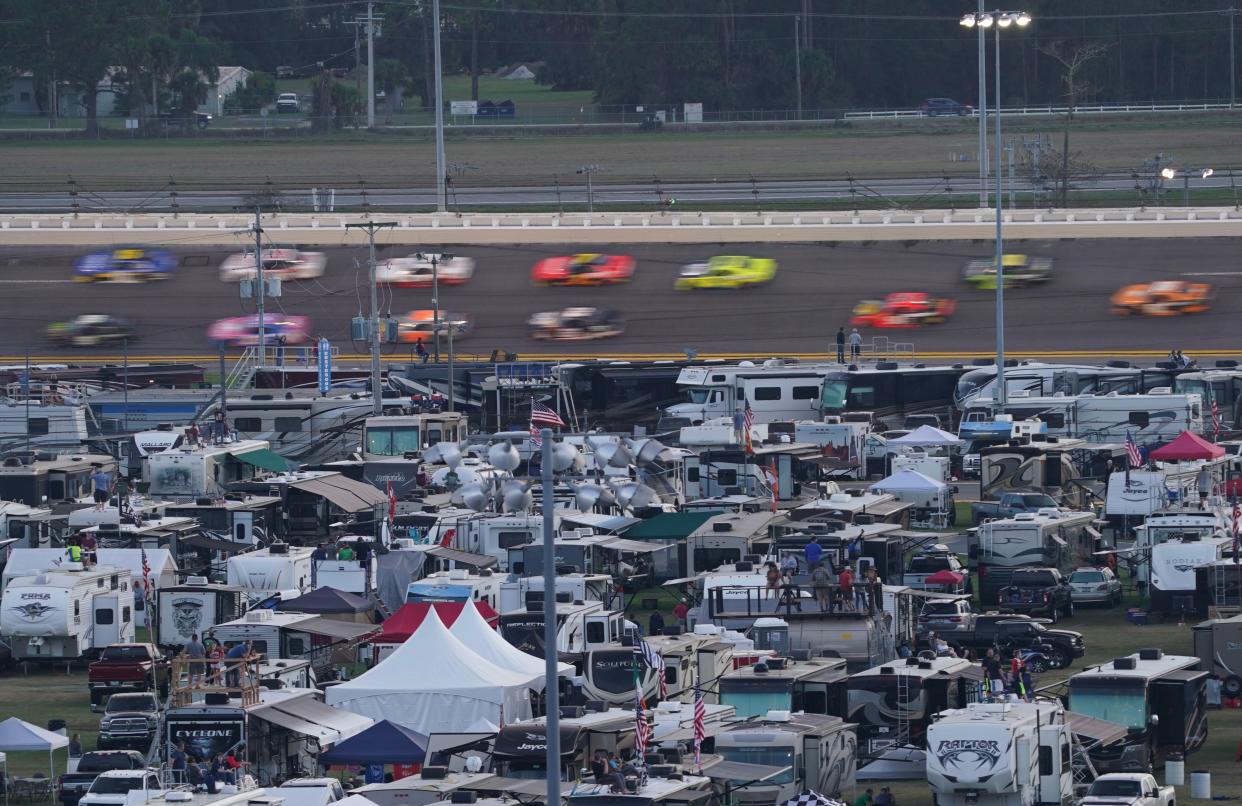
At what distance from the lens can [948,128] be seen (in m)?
141

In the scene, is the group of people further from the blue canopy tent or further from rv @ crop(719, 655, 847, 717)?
rv @ crop(719, 655, 847, 717)

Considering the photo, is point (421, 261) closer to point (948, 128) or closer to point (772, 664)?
point (772, 664)

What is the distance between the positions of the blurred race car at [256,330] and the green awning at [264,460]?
22216 mm

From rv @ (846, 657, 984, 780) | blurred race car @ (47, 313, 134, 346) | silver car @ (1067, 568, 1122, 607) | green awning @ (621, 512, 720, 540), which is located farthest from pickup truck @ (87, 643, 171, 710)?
blurred race car @ (47, 313, 134, 346)

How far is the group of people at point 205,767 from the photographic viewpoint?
84.0 ft

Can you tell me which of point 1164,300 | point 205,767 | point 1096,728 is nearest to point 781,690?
point 1096,728

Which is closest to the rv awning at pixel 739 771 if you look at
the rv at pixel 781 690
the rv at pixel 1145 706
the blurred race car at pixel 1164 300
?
the rv at pixel 781 690

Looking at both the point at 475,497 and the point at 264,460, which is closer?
the point at 475,497

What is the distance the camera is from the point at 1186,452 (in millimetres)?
47594

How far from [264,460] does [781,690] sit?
83.3 feet

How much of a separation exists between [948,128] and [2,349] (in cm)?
7680

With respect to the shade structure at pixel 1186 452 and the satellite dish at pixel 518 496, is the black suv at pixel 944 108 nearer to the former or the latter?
the shade structure at pixel 1186 452

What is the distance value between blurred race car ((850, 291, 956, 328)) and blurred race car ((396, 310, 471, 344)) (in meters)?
12.4

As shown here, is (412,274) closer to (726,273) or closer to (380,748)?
(726,273)
